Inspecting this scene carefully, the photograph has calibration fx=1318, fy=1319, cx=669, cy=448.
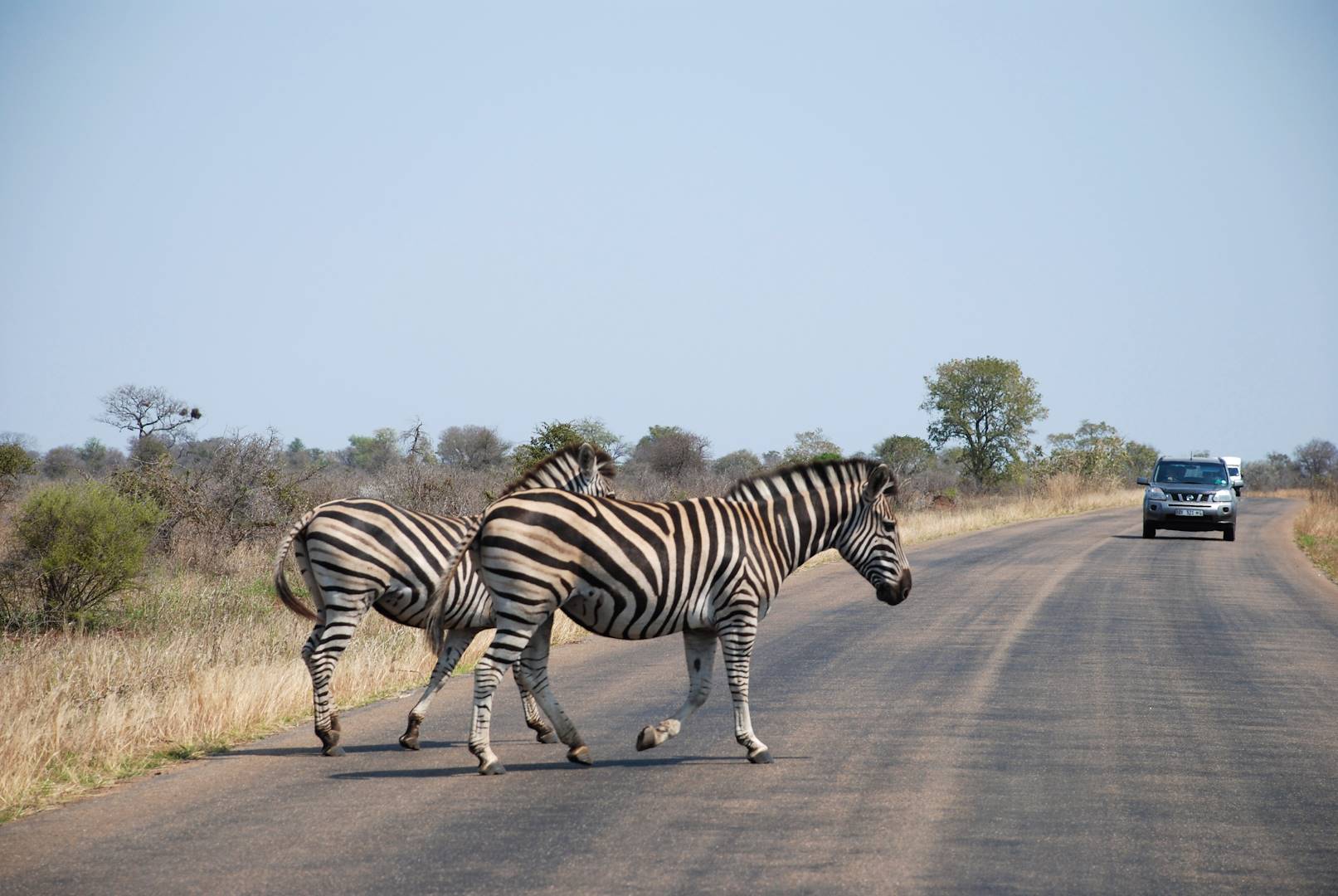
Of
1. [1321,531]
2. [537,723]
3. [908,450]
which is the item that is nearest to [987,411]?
[908,450]

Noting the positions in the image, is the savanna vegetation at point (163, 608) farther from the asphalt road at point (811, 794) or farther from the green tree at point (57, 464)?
the green tree at point (57, 464)

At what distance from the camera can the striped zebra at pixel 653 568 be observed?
8.10m

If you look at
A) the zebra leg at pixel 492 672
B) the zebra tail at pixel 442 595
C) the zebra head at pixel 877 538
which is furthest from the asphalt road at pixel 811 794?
the zebra head at pixel 877 538

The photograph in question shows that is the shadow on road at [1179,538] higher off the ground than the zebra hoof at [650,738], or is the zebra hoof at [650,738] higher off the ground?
the shadow on road at [1179,538]

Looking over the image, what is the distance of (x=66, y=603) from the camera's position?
16984 mm

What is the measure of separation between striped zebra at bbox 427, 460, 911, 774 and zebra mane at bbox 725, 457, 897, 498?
13 millimetres

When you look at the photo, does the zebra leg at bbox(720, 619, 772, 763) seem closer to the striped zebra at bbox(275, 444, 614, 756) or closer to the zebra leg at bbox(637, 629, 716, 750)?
the zebra leg at bbox(637, 629, 716, 750)

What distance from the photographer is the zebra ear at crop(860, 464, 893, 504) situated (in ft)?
30.5

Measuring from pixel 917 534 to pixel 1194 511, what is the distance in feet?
22.2

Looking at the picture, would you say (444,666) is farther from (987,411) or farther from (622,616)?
(987,411)

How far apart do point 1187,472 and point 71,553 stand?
27013 millimetres

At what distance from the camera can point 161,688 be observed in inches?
430

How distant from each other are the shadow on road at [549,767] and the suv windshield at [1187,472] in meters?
27.6

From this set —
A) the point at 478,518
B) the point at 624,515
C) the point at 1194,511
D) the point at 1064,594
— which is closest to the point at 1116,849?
the point at 624,515
